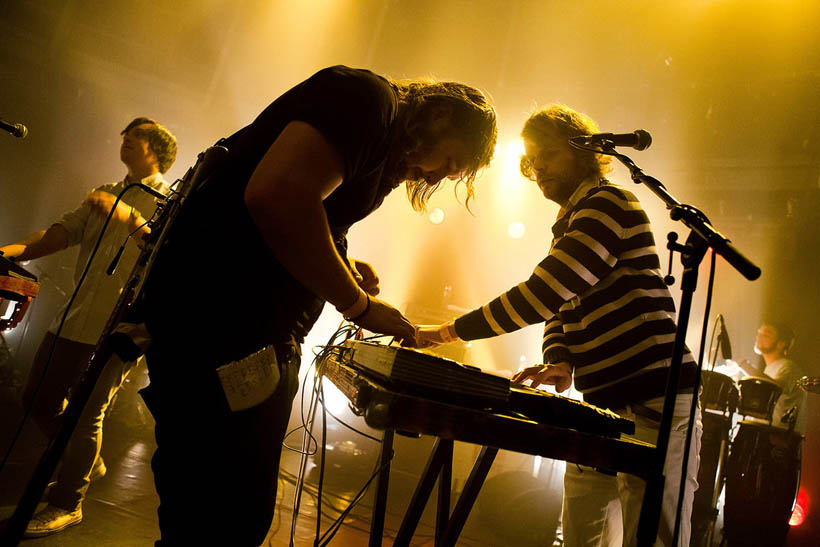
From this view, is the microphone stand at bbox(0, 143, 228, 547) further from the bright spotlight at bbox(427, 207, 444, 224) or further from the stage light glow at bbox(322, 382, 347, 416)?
the bright spotlight at bbox(427, 207, 444, 224)

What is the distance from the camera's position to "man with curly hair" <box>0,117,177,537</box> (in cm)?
240

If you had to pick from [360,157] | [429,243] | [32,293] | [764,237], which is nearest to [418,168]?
[360,157]

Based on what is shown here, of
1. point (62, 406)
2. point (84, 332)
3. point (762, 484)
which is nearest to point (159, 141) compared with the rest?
point (84, 332)

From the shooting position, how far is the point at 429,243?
8242mm

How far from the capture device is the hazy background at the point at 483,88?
6109mm

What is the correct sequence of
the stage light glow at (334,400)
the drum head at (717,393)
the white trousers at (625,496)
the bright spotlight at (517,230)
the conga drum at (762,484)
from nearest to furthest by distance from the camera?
the white trousers at (625,496)
the conga drum at (762,484)
the drum head at (717,393)
the stage light glow at (334,400)
the bright spotlight at (517,230)

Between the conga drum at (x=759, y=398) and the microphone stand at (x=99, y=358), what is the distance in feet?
17.2

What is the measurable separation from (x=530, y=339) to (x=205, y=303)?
750 cm

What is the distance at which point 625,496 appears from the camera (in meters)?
1.63

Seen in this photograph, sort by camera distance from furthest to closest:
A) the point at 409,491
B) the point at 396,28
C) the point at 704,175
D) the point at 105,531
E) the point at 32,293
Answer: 1. the point at 704,175
2. the point at 396,28
3. the point at 409,491
4. the point at 105,531
5. the point at 32,293

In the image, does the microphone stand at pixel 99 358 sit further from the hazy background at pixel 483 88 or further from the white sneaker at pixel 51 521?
the hazy background at pixel 483 88

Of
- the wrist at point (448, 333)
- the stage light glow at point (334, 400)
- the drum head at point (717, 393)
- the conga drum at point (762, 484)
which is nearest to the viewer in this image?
the wrist at point (448, 333)

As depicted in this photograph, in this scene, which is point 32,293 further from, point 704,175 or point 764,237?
point 764,237

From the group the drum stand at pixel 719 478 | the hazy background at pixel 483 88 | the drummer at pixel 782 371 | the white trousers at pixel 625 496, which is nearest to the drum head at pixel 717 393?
the drum stand at pixel 719 478
